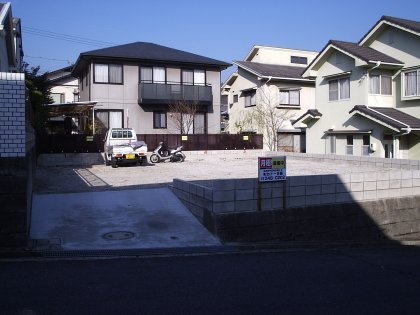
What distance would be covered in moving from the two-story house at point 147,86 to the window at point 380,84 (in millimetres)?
10253

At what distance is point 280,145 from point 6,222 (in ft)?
79.8

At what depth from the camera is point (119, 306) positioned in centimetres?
417

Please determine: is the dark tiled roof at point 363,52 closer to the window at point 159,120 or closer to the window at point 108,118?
the window at point 159,120

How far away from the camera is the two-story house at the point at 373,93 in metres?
20.3

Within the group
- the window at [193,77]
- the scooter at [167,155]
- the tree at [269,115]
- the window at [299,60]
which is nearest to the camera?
the scooter at [167,155]

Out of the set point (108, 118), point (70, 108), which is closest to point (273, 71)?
point (108, 118)

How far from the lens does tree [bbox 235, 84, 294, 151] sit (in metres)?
27.9

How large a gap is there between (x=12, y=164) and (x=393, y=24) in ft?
66.7

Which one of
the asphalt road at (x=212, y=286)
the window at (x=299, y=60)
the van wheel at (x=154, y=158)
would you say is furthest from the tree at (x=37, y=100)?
the window at (x=299, y=60)

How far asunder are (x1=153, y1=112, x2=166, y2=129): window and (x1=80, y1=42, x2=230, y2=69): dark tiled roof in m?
3.41

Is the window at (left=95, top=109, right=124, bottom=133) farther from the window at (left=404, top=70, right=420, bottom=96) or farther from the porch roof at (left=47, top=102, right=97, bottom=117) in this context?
the window at (left=404, top=70, right=420, bottom=96)

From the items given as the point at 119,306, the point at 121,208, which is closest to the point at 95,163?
the point at 121,208

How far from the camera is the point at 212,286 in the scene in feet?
16.0

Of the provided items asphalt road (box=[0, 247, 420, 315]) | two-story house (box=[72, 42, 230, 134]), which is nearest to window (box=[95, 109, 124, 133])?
two-story house (box=[72, 42, 230, 134])
